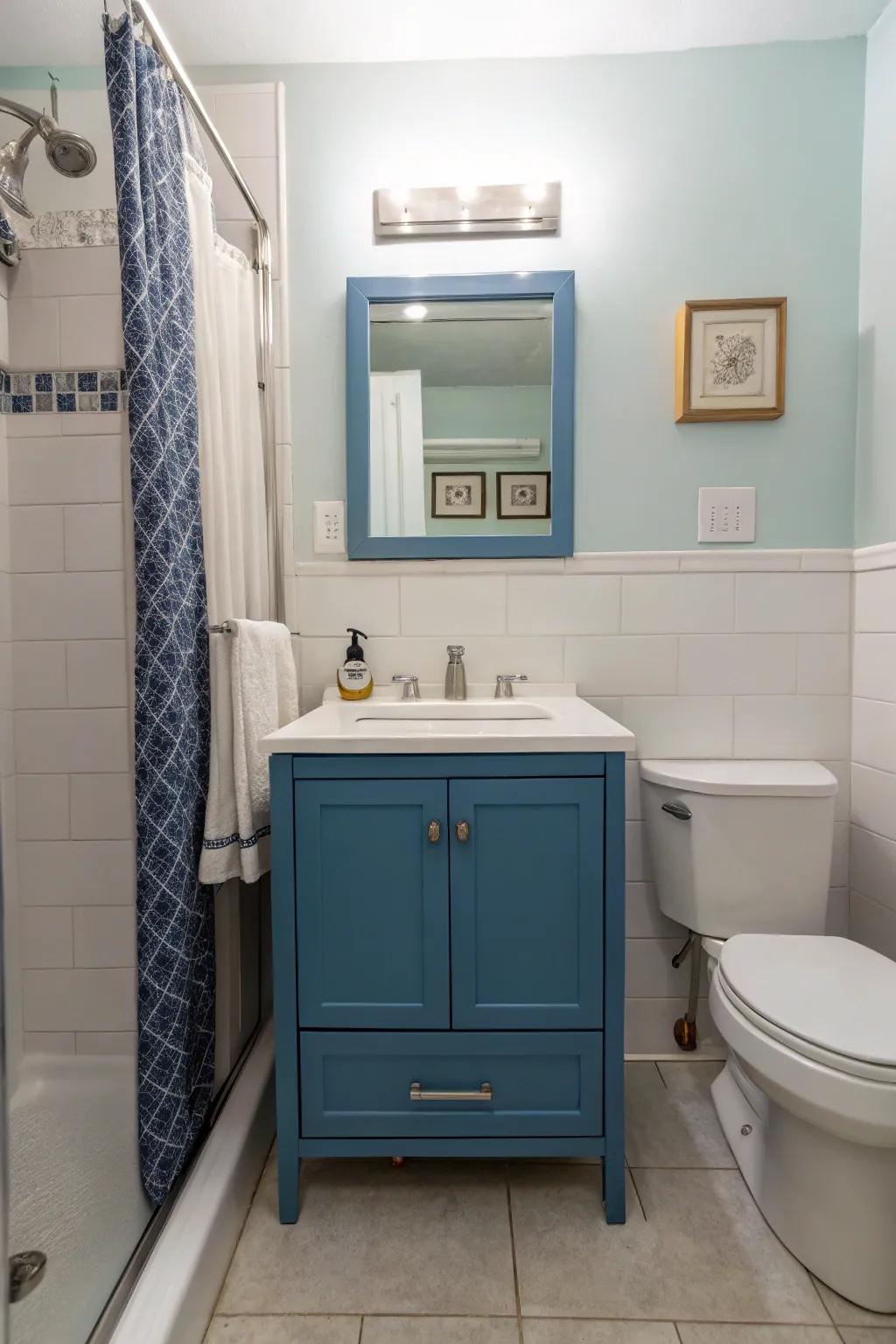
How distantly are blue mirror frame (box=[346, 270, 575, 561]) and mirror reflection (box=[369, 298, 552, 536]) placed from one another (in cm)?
2

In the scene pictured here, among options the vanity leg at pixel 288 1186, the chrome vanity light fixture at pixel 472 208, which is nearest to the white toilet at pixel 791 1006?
the vanity leg at pixel 288 1186

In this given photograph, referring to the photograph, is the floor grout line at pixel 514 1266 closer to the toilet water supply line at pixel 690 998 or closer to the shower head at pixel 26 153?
the toilet water supply line at pixel 690 998

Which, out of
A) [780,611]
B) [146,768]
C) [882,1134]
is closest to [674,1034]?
[882,1134]

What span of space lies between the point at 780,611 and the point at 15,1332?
5.94ft

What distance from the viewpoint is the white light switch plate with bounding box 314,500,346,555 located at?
175 centimetres

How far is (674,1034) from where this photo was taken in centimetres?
176

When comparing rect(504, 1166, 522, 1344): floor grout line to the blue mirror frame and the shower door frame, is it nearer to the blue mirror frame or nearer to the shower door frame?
the shower door frame

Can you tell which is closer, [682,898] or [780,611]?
[682,898]

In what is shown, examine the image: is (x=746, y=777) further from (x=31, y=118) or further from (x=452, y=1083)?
(x=31, y=118)

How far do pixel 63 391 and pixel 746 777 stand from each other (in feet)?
4.90

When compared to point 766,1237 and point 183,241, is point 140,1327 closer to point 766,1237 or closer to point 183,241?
point 766,1237

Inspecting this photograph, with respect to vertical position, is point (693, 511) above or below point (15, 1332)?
above

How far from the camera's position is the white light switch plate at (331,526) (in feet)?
5.74

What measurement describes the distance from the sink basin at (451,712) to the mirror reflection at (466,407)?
43cm
